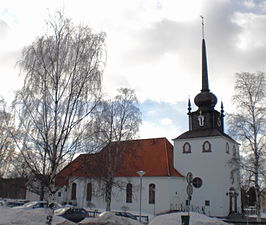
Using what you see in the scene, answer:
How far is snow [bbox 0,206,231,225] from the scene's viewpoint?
16.1m

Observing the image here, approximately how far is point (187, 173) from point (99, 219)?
59.4 feet

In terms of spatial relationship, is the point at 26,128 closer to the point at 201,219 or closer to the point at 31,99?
the point at 31,99

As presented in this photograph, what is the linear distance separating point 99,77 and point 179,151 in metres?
25.3

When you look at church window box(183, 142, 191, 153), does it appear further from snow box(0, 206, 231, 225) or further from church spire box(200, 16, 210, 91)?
snow box(0, 206, 231, 225)

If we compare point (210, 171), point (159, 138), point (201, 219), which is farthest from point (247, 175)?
point (159, 138)

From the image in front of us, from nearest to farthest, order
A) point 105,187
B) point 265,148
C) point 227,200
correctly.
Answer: point 265,148
point 105,187
point 227,200

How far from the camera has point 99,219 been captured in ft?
55.7

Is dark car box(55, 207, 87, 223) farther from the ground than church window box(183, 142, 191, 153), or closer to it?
closer to it

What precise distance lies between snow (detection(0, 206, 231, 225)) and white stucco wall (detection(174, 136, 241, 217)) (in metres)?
18.8

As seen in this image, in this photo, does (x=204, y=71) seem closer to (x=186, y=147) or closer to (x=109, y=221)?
(x=186, y=147)

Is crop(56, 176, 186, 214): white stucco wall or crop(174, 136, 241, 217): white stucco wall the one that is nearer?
crop(174, 136, 241, 217): white stucco wall

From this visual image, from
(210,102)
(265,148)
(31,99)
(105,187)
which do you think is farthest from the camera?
(210,102)

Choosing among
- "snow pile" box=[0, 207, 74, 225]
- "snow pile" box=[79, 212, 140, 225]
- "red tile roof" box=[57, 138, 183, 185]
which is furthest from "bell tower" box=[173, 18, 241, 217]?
"snow pile" box=[0, 207, 74, 225]

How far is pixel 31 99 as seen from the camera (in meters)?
14.7
